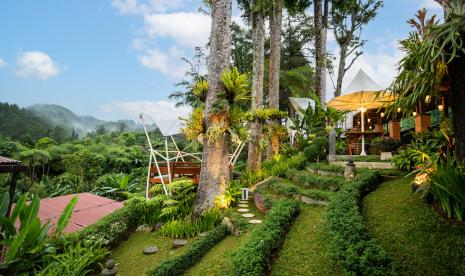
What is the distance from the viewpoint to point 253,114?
9.09 metres

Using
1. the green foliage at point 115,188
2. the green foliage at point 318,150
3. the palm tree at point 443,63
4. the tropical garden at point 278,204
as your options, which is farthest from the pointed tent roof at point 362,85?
the green foliage at point 115,188

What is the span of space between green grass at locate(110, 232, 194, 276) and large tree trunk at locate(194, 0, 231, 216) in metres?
1.07

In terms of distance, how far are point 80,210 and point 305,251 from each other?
6.16 m

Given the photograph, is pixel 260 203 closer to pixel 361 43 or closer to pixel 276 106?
pixel 276 106

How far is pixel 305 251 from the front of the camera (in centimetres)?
364

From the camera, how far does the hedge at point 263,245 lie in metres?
3.22

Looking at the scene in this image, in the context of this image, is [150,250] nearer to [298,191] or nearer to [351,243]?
[298,191]

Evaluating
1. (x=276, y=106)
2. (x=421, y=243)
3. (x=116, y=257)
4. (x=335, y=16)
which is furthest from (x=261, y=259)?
(x=335, y=16)

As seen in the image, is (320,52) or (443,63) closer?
(443,63)

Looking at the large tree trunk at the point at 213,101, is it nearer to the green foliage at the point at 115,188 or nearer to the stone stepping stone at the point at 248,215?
the stone stepping stone at the point at 248,215

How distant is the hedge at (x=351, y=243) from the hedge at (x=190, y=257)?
7.18ft

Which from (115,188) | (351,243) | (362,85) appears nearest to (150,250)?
(351,243)

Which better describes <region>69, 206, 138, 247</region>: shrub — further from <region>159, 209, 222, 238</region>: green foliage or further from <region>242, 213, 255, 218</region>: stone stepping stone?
<region>242, 213, 255, 218</region>: stone stepping stone

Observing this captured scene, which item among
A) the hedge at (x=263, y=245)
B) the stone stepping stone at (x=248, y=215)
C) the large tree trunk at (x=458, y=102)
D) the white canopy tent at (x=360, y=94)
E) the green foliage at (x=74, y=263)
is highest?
the white canopy tent at (x=360, y=94)
